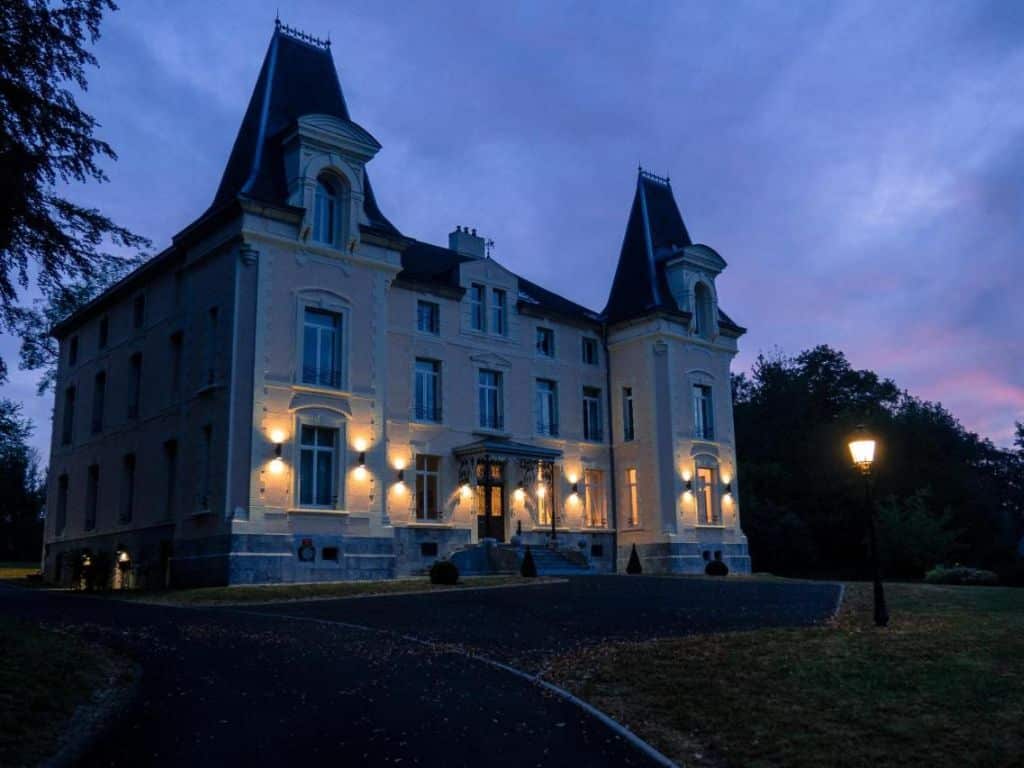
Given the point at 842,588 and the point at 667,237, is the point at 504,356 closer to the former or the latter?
the point at 667,237

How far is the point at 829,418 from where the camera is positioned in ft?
183

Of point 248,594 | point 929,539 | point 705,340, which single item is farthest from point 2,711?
point 929,539

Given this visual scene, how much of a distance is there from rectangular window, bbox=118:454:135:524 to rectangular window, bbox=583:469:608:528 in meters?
14.7

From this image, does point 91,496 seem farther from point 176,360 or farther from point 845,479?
point 845,479

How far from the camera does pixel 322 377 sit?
82.0ft

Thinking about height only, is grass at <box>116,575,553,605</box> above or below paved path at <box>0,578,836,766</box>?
above

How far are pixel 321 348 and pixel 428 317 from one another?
17.1ft

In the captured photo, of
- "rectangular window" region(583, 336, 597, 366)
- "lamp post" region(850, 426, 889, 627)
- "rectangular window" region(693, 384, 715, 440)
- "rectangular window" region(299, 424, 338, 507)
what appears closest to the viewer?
"lamp post" region(850, 426, 889, 627)

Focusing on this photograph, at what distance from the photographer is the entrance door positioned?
97.7 feet

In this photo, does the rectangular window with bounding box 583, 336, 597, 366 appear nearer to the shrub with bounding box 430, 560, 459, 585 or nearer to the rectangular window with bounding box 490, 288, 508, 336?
the rectangular window with bounding box 490, 288, 508, 336

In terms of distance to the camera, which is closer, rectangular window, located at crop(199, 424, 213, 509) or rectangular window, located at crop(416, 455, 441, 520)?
rectangular window, located at crop(199, 424, 213, 509)

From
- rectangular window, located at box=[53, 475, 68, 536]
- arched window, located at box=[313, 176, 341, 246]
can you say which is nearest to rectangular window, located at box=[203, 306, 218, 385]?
arched window, located at box=[313, 176, 341, 246]

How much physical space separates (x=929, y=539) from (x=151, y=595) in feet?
99.6

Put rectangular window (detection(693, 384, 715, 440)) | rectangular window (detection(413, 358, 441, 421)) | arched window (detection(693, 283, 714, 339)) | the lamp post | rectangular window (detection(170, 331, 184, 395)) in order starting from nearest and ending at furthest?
the lamp post
rectangular window (detection(170, 331, 184, 395))
rectangular window (detection(413, 358, 441, 421))
rectangular window (detection(693, 384, 715, 440))
arched window (detection(693, 283, 714, 339))
